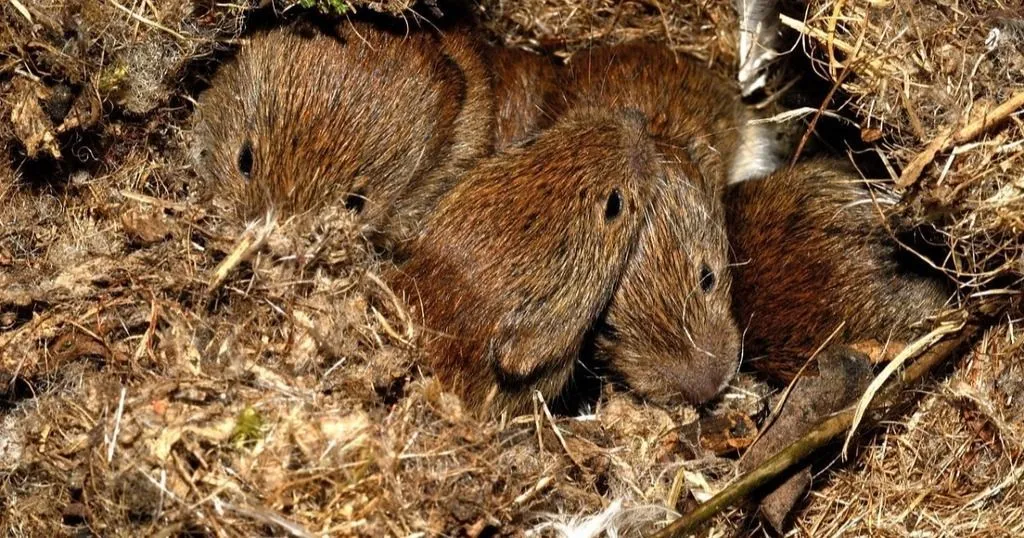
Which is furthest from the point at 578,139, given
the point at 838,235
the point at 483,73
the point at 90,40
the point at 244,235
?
the point at 90,40

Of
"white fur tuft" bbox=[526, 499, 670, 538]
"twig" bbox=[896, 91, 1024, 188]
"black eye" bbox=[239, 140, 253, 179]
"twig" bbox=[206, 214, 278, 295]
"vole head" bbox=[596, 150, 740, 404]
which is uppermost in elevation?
"twig" bbox=[896, 91, 1024, 188]

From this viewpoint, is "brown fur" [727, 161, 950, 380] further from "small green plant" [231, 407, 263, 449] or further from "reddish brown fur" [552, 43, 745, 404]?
"small green plant" [231, 407, 263, 449]

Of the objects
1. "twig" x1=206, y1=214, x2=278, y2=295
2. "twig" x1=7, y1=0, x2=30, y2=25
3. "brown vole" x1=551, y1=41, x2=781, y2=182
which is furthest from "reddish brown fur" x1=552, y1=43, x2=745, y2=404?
"twig" x1=7, y1=0, x2=30, y2=25

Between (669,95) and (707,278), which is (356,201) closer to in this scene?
(707,278)

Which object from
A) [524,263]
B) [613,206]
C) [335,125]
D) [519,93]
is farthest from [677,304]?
[335,125]

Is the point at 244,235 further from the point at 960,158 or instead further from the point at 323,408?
the point at 960,158

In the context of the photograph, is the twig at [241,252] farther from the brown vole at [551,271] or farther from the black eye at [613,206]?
the black eye at [613,206]

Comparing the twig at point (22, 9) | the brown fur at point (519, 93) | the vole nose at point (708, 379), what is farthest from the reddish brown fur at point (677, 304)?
the twig at point (22, 9)
